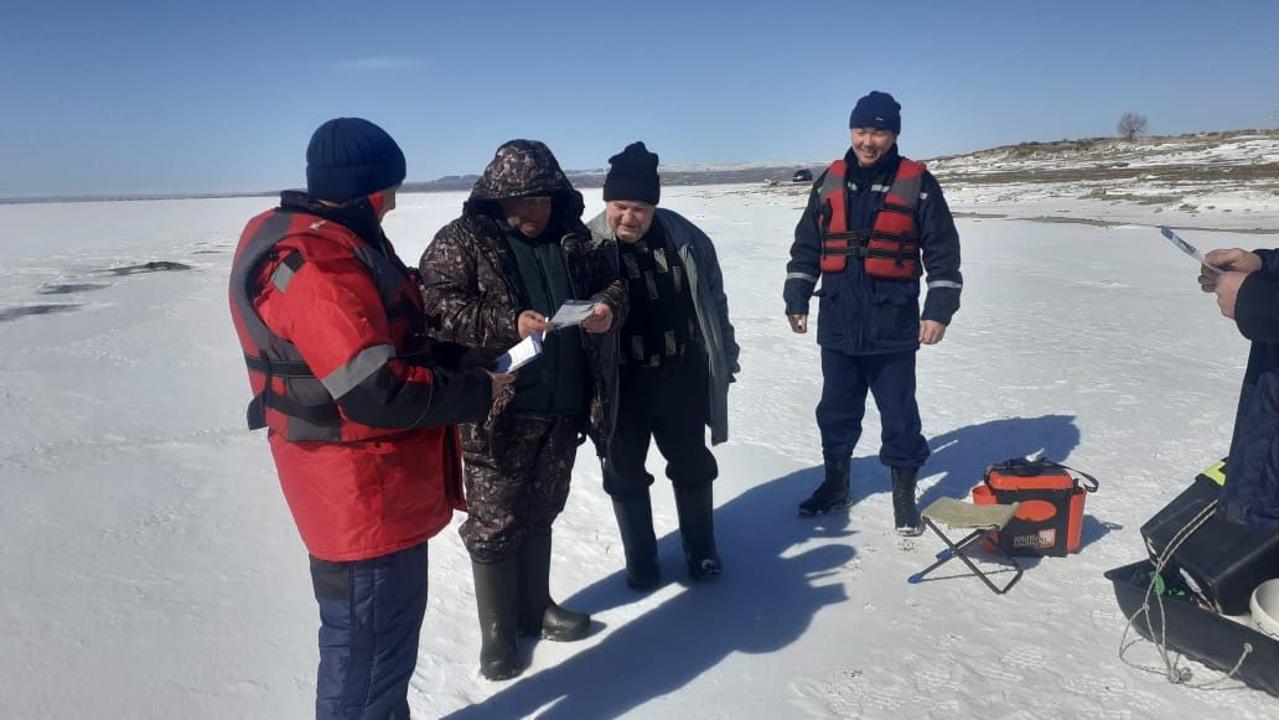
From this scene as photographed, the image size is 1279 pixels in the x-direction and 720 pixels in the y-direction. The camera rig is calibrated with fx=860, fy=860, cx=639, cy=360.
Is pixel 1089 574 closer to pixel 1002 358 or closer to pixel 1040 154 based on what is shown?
pixel 1002 358

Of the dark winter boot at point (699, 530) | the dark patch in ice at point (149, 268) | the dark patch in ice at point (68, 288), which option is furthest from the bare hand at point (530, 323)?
the dark patch in ice at point (149, 268)

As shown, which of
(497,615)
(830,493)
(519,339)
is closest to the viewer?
(519,339)

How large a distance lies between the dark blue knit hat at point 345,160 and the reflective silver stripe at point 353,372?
0.43 meters

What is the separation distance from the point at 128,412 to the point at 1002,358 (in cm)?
646

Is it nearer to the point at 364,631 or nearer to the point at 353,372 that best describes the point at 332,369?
the point at 353,372

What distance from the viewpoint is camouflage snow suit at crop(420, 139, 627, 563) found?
259cm

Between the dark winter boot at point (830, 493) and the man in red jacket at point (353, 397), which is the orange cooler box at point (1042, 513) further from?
the man in red jacket at point (353, 397)

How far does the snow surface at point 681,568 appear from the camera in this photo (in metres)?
2.72

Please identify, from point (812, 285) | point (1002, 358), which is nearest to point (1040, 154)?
point (1002, 358)

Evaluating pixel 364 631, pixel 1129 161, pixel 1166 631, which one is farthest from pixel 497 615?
pixel 1129 161

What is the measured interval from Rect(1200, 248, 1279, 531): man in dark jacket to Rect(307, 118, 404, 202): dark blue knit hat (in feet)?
7.79

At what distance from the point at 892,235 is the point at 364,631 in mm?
2696

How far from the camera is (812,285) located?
4.12 meters

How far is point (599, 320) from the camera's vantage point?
2.58 metres
